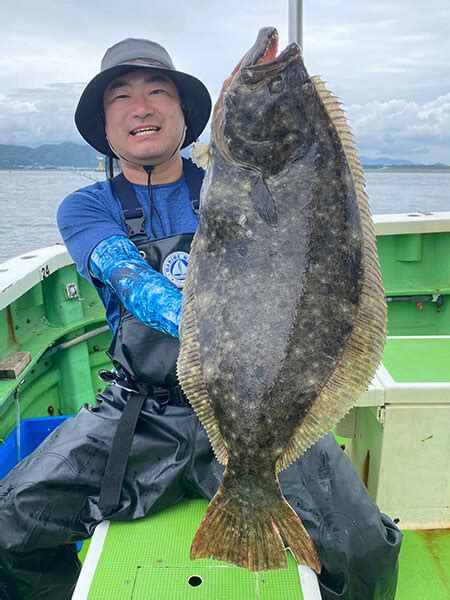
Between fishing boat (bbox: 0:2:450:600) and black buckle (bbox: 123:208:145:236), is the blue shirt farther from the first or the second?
fishing boat (bbox: 0:2:450:600)

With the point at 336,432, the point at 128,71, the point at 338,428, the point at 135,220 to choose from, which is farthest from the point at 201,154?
the point at 336,432

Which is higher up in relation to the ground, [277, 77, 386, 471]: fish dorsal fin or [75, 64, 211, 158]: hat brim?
[75, 64, 211, 158]: hat brim

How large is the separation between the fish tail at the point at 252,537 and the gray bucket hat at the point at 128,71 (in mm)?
2191

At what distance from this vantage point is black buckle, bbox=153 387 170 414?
276 centimetres

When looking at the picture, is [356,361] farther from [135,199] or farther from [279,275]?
[135,199]

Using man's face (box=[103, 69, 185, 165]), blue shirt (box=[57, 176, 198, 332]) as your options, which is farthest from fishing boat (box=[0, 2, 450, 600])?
blue shirt (box=[57, 176, 198, 332])

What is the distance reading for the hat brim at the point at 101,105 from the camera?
2.88 m

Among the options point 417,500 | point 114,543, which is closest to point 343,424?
point 417,500

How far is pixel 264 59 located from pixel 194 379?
1.12m

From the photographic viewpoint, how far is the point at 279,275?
5.83ft

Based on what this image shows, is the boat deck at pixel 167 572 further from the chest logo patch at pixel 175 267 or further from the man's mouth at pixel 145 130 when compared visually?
the man's mouth at pixel 145 130

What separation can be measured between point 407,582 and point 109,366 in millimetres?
3353

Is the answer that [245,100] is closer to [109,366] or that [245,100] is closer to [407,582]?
[407,582]

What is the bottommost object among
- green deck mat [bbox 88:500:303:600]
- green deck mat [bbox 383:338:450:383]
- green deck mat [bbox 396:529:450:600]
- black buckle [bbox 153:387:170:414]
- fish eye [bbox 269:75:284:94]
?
green deck mat [bbox 396:529:450:600]
